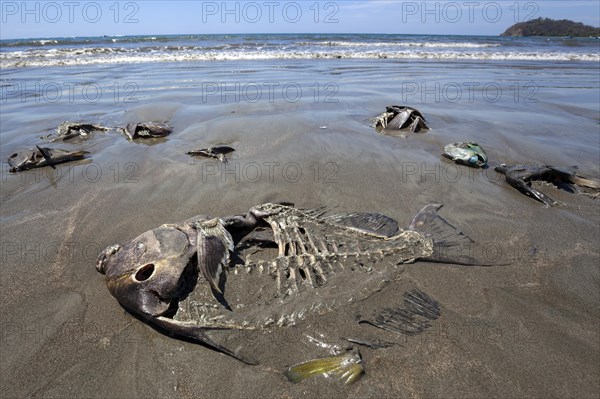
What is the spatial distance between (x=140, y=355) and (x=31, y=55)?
83.5 ft

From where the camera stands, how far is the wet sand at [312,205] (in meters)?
2.12

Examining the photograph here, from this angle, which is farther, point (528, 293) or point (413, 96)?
point (413, 96)

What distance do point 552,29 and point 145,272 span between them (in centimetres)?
6408

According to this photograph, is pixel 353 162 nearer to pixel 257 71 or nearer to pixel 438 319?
pixel 438 319

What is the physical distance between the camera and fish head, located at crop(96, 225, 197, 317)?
8.00 ft

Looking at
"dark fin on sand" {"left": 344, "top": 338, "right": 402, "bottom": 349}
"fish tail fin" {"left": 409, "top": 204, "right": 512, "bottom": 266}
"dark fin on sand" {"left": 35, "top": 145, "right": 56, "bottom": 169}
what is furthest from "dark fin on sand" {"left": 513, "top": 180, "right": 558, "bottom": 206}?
"dark fin on sand" {"left": 35, "top": 145, "right": 56, "bottom": 169}

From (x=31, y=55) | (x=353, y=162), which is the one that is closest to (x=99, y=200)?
(x=353, y=162)

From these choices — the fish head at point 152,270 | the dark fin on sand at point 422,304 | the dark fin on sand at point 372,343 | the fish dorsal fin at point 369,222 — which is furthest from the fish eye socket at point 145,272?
the dark fin on sand at point 422,304

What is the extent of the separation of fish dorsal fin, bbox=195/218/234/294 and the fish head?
8 cm

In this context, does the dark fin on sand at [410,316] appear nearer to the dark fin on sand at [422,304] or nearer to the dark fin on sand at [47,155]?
the dark fin on sand at [422,304]

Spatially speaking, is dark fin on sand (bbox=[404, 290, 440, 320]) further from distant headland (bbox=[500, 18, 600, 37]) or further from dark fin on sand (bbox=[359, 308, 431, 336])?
distant headland (bbox=[500, 18, 600, 37])

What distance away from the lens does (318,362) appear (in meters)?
2.14

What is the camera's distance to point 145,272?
2.60 m

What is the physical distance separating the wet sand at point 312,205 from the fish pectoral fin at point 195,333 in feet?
0.19
